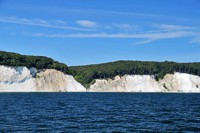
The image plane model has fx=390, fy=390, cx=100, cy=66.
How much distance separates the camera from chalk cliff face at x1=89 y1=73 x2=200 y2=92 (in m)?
197

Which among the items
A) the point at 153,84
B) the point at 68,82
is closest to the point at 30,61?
the point at 68,82

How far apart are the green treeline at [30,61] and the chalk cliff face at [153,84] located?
110 ft

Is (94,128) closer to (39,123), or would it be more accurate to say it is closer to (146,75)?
(39,123)

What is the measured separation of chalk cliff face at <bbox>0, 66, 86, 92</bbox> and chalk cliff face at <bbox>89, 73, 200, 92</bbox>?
2972 centimetres

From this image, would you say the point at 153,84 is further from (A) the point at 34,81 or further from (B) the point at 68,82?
(A) the point at 34,81

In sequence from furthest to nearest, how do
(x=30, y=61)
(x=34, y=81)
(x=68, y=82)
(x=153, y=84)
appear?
(x=153, y=84)
(x=68, y=82)
(x=30, y=61)
(x=34, y=81)

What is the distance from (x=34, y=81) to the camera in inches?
6161

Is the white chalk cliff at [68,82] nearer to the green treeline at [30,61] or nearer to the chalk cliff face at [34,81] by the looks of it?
the chalk cliff face at [34,81]

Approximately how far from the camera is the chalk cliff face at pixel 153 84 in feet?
646

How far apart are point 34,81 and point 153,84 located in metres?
68.2

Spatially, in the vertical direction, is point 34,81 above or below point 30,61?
below

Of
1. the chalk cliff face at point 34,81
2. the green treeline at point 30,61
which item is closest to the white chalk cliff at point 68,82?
the chalk cliff face at point 34,81

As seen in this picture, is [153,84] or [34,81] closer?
[34,81]

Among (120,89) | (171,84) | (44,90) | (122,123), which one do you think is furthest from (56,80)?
(122,123)
